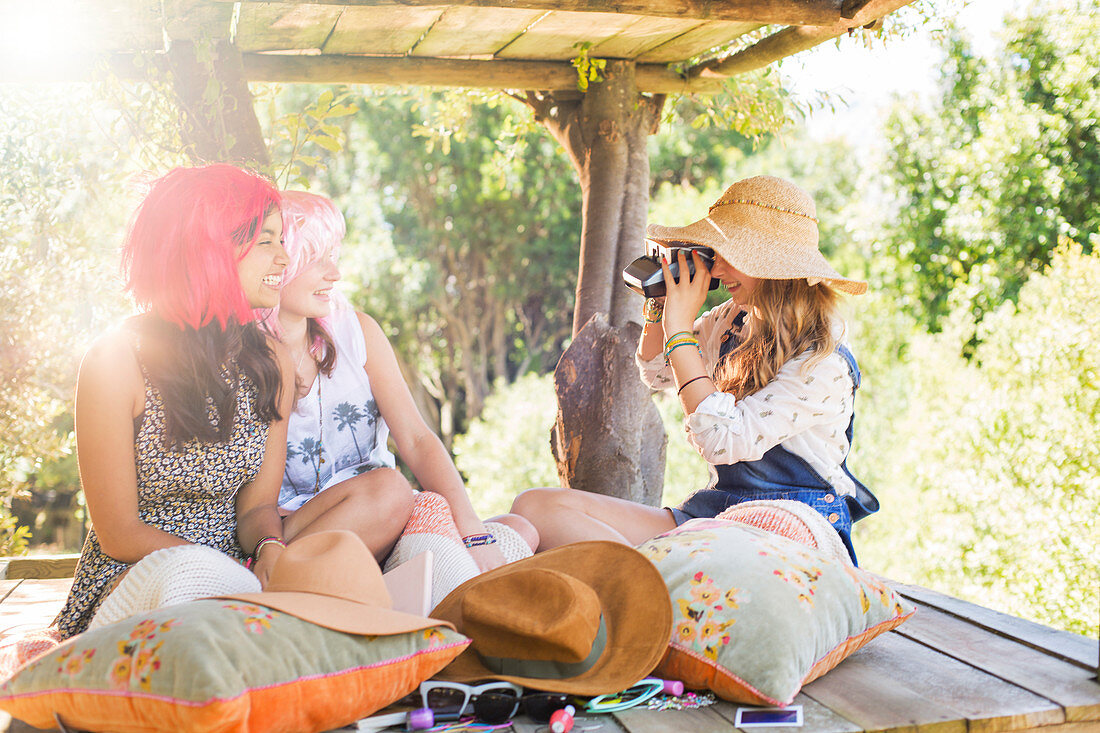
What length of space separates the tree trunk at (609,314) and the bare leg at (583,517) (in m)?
0.87

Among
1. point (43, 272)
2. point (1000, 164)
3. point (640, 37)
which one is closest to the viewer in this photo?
point (640, 37)

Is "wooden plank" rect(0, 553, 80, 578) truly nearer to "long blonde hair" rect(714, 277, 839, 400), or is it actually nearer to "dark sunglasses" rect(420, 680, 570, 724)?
"dark sunglasses" rect(420, 680, 570, 724)

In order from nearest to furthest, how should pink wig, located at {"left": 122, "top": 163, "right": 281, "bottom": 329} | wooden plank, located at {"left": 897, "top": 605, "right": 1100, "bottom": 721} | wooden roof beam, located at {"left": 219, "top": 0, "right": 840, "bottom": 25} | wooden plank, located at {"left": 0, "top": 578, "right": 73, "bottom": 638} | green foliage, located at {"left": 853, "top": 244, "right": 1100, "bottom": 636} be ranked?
wooden plank, located at {"left": 897, "top": 605, "right": 1100, "bottom": 721}
pink wig, located at {"left": 122, "top": 163, "right": 281, "bottom": 329}
wooden roof beam, located at {"left": 219, "top": 0, "right": 840, "bottom": 25}
wooden plank, located at {"left": 0, "top": 578, "right": 73, "bottom": 638}
green foliage, located at {"left": 853, "top": 244, "right": 1100, "bottom": 636}

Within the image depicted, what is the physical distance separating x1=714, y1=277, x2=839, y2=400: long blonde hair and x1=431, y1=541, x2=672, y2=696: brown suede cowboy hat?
71 cm

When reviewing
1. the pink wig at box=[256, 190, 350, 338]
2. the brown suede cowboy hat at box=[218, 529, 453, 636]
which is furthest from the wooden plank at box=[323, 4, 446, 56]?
the brown suede cowboy hat at box=[218, 529, 453, 636]

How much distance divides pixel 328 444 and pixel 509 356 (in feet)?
41.8

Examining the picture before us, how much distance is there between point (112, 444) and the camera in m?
2.00

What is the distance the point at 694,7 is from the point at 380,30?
1.04 meters

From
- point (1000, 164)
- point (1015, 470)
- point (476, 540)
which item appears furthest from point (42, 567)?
point (1000, 164)

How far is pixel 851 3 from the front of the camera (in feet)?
9.18

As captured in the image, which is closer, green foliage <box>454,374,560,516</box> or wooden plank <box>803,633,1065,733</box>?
wooden plank <box>803,633,1065,733</box>

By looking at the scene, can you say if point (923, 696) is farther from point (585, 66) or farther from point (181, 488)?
point (585, 66)

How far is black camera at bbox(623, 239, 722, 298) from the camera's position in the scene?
2480 millimetres

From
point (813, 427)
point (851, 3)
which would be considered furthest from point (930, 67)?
point (813, 427)
